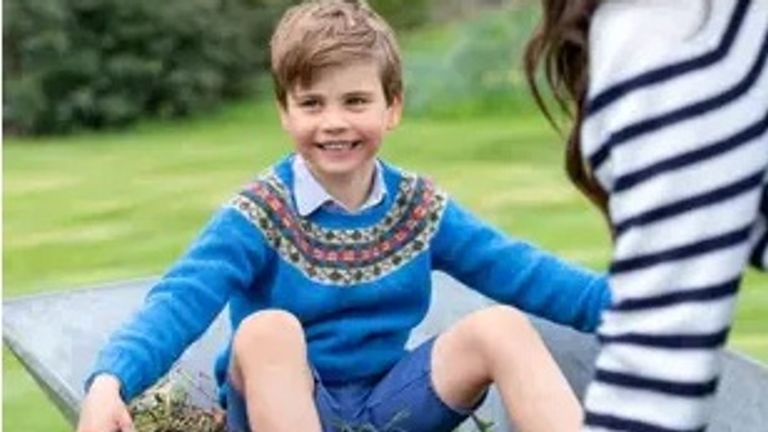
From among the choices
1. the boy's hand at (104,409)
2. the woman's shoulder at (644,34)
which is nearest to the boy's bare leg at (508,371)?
the boy's hand at (104,409)

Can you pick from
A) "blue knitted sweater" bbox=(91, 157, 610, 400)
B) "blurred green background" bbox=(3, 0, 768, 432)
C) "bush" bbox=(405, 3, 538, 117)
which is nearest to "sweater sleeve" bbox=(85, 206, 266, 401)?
"blue knitted sweater" bbox=(91, 157, 610, 400)

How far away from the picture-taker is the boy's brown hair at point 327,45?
2742 millimetres

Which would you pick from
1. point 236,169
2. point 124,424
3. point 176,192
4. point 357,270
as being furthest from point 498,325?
point 236,169

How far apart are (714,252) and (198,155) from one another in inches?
306

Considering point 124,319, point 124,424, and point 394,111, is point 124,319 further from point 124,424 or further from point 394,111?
point 124,424

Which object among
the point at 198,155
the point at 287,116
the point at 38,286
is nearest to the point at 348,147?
the point at 287,116

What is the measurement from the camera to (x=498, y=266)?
9.39ft

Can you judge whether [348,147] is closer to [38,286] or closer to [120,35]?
[38,286]

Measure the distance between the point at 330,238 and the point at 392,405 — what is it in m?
0.22

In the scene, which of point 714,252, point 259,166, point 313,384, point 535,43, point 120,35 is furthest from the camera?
point 120,35

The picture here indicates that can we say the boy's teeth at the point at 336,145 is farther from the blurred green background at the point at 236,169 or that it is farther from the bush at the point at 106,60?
the bush at the point at 106,60

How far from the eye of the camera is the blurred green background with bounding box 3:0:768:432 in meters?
6.08

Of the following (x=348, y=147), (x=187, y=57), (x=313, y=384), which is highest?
(x=348, y=147)

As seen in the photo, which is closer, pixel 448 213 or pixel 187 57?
pixel 448 213
